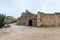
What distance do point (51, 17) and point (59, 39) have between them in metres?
14.9

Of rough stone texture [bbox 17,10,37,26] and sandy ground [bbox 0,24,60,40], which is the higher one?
rough stone texture [bbox 17,10,37,26]

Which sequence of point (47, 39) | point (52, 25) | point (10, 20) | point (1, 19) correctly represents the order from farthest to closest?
1. point (10, 20)
2. point (1, 19)
3. point (52, 25)
4. point (47, 39)

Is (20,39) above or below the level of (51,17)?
below

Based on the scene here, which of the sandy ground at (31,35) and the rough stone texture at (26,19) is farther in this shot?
the rough stone texture at (26,19)

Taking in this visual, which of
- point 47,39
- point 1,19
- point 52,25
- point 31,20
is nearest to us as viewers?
point 47,39

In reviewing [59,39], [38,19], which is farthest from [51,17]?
[59,39]

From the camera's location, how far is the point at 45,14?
3033 cm

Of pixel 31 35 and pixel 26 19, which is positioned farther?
Result: pixel 26 19

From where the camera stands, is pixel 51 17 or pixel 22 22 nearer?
pixel 51 17

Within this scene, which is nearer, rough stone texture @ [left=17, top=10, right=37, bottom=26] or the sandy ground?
the sandy ground

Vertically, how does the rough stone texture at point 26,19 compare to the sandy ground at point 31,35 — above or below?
above

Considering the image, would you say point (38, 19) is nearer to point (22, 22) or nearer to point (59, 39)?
point (22, 22)

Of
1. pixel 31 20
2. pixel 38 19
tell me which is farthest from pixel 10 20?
pixel 38 19

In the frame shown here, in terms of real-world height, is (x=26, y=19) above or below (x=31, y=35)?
above
